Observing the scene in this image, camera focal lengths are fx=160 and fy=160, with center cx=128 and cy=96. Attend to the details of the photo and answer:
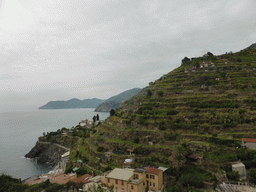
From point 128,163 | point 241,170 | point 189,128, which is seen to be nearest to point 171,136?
point 189,128

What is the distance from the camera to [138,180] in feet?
71.8

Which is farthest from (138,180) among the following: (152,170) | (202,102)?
(202,102)

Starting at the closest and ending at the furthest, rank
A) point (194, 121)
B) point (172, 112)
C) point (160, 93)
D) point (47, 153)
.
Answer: point (194, 121) → point (172, 112) → point (160, 93) → point (47, 153)

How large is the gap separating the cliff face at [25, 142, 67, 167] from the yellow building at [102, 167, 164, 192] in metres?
42.1


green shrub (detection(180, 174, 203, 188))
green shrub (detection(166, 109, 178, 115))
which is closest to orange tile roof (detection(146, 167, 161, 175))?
green shrub (detection(180, 174, 203, 188))

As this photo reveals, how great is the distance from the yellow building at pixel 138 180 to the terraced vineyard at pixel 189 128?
8.14 feet

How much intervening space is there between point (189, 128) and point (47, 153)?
185ft

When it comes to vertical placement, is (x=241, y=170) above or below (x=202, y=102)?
below

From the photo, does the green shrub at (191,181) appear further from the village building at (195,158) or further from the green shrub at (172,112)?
the green shrub at (172,112)

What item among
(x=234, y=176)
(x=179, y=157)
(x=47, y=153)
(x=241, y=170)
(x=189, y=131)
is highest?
(x=189, y=131)

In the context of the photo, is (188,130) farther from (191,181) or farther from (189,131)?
(191,181)

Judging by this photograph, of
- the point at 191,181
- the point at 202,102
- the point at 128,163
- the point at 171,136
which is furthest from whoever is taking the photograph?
the point at 202,102

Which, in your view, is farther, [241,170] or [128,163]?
[128,163]

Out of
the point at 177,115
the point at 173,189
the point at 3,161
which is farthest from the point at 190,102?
the point at 3,161
